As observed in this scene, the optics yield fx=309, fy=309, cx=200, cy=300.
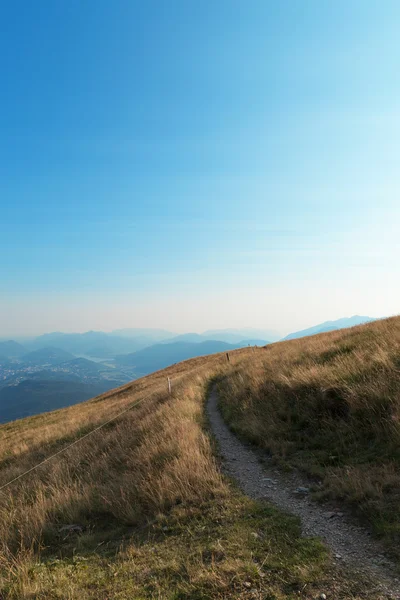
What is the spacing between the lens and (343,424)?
7699 mm

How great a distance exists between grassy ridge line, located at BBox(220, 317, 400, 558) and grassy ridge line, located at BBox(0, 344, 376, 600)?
1216 mm

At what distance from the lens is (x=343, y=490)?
18.0 feet

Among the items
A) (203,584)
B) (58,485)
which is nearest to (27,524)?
(58,485)

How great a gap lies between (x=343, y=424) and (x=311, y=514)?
301 centimetres

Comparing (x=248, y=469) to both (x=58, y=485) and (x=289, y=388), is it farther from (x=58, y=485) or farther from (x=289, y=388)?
(x=58, y=485)

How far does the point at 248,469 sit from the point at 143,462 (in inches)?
110

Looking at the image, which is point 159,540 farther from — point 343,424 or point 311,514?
point 343,424

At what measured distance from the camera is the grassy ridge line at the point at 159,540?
3.93 metres

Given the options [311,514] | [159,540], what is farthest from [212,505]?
[311,514]

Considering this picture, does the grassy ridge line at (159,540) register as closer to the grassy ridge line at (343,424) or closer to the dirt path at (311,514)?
the dirt path at (311,514)

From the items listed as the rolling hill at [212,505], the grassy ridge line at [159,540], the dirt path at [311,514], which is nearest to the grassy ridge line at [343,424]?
the rolling hill at [212,505]

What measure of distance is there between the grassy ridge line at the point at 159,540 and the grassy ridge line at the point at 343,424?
1.22 m

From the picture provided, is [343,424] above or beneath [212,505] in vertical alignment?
above

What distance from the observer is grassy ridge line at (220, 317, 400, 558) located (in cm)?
518
